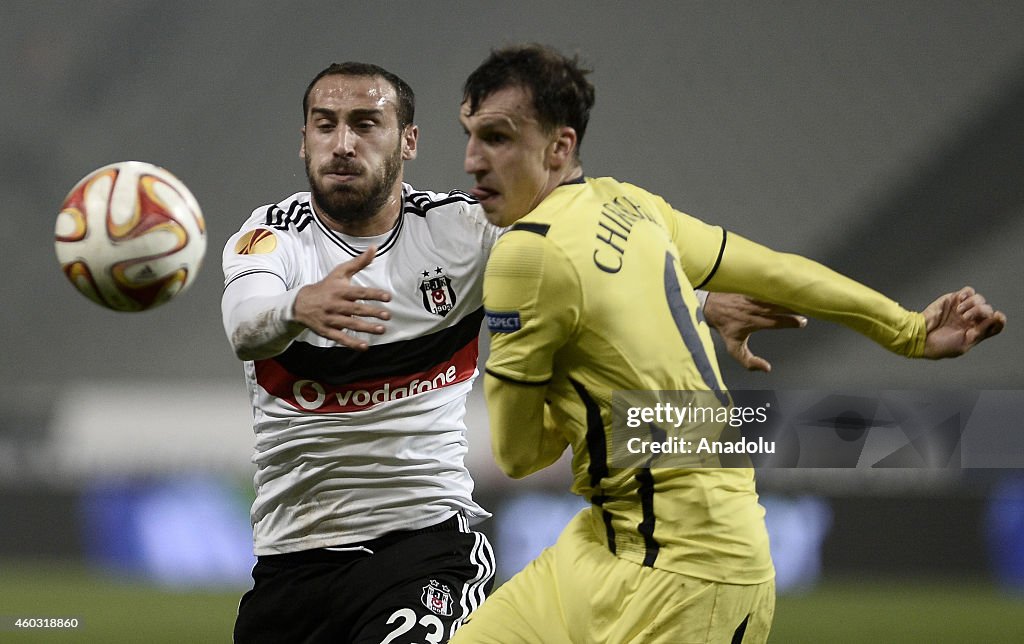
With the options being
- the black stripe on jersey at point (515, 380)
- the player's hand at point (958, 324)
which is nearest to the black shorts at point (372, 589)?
the black stripe on jersey at point (515, 380)

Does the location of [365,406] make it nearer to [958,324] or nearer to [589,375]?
[589,375]

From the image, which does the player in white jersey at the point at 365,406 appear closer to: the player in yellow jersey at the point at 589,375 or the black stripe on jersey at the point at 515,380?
the player in yellow jersey at the point at 589,375

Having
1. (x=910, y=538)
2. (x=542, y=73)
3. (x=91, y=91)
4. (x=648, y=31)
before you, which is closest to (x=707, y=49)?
(x=648, y=31)

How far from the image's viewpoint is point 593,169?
786 cm

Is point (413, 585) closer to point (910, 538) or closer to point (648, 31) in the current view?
point (910, 538)

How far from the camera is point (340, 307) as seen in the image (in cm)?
275

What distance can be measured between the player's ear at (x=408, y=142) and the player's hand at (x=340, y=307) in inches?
43.4

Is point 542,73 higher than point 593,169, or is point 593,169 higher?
point 593,169

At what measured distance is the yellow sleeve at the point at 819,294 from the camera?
3.03 m

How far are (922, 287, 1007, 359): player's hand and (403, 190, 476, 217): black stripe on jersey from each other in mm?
1464

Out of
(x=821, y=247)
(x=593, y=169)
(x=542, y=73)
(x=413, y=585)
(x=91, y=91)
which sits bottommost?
(x=413, y=585)

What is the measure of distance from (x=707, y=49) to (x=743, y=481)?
5647mm

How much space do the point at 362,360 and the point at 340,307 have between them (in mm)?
794

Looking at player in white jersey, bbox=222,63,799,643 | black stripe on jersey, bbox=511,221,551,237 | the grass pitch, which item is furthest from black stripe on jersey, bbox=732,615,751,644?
the grass pitch
